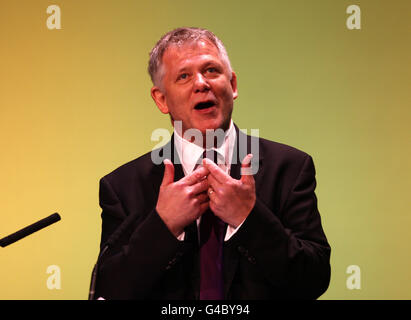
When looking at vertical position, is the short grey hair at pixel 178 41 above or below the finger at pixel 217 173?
above

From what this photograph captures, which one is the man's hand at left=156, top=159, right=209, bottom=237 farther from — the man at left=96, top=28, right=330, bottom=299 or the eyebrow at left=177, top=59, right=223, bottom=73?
the eyebrow at left=177, top=59, right=223, bottom=73

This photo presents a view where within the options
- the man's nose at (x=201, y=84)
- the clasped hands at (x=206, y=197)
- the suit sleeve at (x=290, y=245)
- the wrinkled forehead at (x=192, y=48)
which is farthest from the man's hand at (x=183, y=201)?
the wrinkled forehead at (x=192, y=48)

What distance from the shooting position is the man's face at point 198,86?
4.89 feet

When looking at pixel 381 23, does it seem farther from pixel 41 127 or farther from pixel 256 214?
pixel 41 127

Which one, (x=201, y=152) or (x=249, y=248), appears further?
(x=201, y=152)

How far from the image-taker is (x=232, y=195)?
1330 mm

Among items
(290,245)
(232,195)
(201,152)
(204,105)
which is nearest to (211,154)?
(201,152)

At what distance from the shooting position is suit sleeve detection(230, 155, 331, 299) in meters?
1.34

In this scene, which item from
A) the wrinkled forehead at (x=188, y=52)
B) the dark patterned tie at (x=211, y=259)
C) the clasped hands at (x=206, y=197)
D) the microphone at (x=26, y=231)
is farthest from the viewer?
the wrinkled forehead at (x=188, y=52)

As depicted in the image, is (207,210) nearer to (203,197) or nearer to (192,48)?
(203,197)

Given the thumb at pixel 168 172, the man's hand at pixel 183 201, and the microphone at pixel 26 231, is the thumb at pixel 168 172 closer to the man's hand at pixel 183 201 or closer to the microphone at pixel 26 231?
the man's hand at pixel 183 201

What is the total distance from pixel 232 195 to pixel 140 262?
301 mm

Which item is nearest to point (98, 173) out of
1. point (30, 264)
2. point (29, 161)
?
point (29, 161)

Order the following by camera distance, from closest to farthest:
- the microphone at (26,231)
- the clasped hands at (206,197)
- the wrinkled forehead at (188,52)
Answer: the microphone at (26,231), the clasped hands at (206,197), the wrinkled forehead at (188,52)
